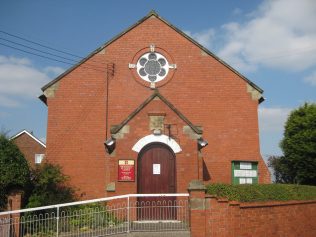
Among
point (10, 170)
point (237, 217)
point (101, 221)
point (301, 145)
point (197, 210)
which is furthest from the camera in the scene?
point (301, 145)

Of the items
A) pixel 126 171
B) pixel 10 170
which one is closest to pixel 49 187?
pixel 10 170

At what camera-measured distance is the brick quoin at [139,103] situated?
750 inches

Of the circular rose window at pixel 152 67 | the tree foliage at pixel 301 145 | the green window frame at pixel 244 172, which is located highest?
the circular rose window at pixel 152 67

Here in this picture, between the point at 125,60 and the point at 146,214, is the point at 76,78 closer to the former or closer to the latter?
the point at 125,60

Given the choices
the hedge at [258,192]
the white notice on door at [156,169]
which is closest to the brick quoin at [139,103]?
the white notice on door at [156,169]

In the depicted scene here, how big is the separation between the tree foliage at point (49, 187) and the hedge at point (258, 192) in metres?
6.79

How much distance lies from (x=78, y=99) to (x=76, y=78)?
1.01 m

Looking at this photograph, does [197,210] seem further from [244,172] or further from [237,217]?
[244,172]

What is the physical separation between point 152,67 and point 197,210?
31.9 ft

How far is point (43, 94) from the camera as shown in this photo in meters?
19.6

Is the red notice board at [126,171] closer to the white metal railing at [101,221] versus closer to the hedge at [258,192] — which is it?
the white metal railing at [101,221]

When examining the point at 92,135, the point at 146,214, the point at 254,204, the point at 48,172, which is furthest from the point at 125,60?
the point at 254,204

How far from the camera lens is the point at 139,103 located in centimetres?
1958

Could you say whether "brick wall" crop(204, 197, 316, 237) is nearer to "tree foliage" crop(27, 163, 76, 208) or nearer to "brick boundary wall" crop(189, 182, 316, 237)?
"brick boundary wall" crop(189, 182, 316, 237)
